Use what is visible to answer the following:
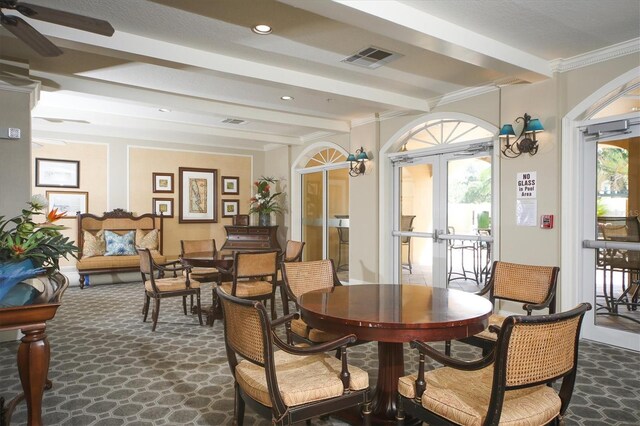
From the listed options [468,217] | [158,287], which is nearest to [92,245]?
[158,287]

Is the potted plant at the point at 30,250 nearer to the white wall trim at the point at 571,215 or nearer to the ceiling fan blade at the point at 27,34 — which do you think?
the ceiling fan blade at the point at 27,34

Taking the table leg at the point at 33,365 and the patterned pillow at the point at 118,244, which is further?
the patterned pillow at the point at 118,244

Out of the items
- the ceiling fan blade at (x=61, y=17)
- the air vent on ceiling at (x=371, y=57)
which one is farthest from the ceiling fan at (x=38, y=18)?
the air vent on ceiling at (x=371, y=57)

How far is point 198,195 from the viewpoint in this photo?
8773 millimetres

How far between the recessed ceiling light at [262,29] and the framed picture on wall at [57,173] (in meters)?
5.71

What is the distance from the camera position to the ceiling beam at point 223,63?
130 inches

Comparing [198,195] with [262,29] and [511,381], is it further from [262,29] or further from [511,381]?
[511,381]

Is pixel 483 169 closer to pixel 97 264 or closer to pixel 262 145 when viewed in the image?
pixel 262 145

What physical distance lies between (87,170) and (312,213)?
4.27 m

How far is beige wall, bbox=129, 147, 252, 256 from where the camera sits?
8148 millimetres

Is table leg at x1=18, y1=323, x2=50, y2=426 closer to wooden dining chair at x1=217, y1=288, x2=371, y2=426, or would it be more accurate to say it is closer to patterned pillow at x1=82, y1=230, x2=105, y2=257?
wooden dining chair at x1=217, y1=288, x2=371, y2=426

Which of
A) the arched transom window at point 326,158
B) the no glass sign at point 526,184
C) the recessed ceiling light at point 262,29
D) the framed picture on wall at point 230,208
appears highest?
the recessed ceiling light at point 262,29

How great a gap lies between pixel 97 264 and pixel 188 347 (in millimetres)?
4000

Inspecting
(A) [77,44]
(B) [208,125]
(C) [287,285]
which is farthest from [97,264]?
(C) [287,285]
